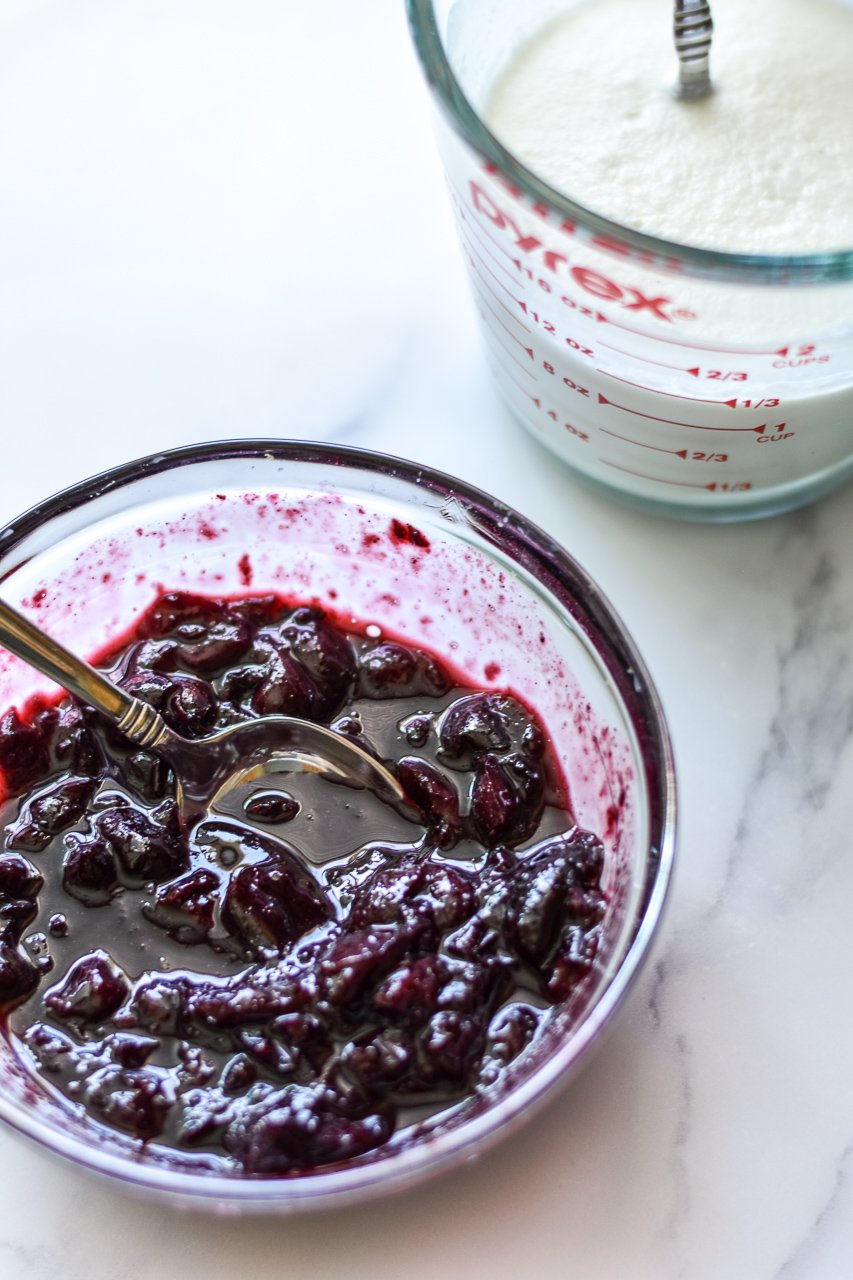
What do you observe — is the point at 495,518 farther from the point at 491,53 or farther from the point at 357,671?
the point at 491,53

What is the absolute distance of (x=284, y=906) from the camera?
1706 mm

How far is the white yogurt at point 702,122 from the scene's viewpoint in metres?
1.77

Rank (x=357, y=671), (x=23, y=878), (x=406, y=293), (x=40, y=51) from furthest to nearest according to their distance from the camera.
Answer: (x=40, y=51) < (x=406, y=293) < (x=357, y=671) < (x=23, y=878)

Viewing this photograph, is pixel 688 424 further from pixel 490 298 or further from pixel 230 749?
pixel 230 749

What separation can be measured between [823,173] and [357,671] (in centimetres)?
92

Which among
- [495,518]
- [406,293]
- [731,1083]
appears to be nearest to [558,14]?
[406,293]

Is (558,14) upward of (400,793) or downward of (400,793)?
upward

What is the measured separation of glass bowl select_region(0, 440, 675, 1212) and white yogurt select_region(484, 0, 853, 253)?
46 cm

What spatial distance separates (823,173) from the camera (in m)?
1.81

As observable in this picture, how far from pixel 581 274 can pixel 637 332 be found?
0.11 meters

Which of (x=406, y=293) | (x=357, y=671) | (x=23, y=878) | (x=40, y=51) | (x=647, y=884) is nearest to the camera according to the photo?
(x=647, y=884)

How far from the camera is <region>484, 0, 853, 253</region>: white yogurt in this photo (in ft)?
5.82

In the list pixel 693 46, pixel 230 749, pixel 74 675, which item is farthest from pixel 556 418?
pixel 74 675

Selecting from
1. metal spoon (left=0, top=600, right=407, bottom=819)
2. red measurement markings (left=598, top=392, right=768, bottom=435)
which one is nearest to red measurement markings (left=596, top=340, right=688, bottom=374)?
red measurement markings (left=598, top=392, right=768, bottom=435)
